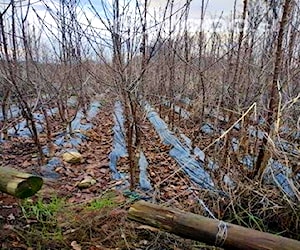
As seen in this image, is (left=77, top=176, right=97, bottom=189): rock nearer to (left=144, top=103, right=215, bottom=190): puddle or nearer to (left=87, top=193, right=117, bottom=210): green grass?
(left=87, top=193, right=117, bottom=210): green grass

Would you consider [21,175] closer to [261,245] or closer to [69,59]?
[261,245]

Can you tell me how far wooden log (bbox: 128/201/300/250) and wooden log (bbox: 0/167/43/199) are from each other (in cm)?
70

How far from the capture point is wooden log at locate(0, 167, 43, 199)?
7.56ft

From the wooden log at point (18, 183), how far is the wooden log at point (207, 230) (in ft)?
2.28

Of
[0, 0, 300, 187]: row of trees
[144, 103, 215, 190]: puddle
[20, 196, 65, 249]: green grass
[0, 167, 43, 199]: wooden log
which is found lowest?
[144, 103, 215, 190]: puddle

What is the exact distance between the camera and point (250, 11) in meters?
6.00

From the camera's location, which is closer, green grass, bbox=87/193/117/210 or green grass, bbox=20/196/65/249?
green grass, bbox=20/196/65/249

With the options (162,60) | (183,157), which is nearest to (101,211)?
(183,157)

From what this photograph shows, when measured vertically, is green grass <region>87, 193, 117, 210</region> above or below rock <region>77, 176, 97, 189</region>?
above

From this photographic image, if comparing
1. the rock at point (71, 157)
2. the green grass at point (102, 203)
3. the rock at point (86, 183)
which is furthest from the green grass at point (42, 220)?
the rock at point (71, 157)

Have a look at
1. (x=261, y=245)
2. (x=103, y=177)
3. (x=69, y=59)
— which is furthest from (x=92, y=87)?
(x=261, y=245)

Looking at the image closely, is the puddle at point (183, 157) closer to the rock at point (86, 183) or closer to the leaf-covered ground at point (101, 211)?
the leaf-covered ground at point (101, 211)

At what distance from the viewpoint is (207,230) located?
2.10 metres

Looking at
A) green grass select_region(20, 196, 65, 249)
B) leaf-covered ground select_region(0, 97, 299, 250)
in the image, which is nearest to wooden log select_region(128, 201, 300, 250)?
leaf-covered ground select_region(0, 97, 299, 250)
